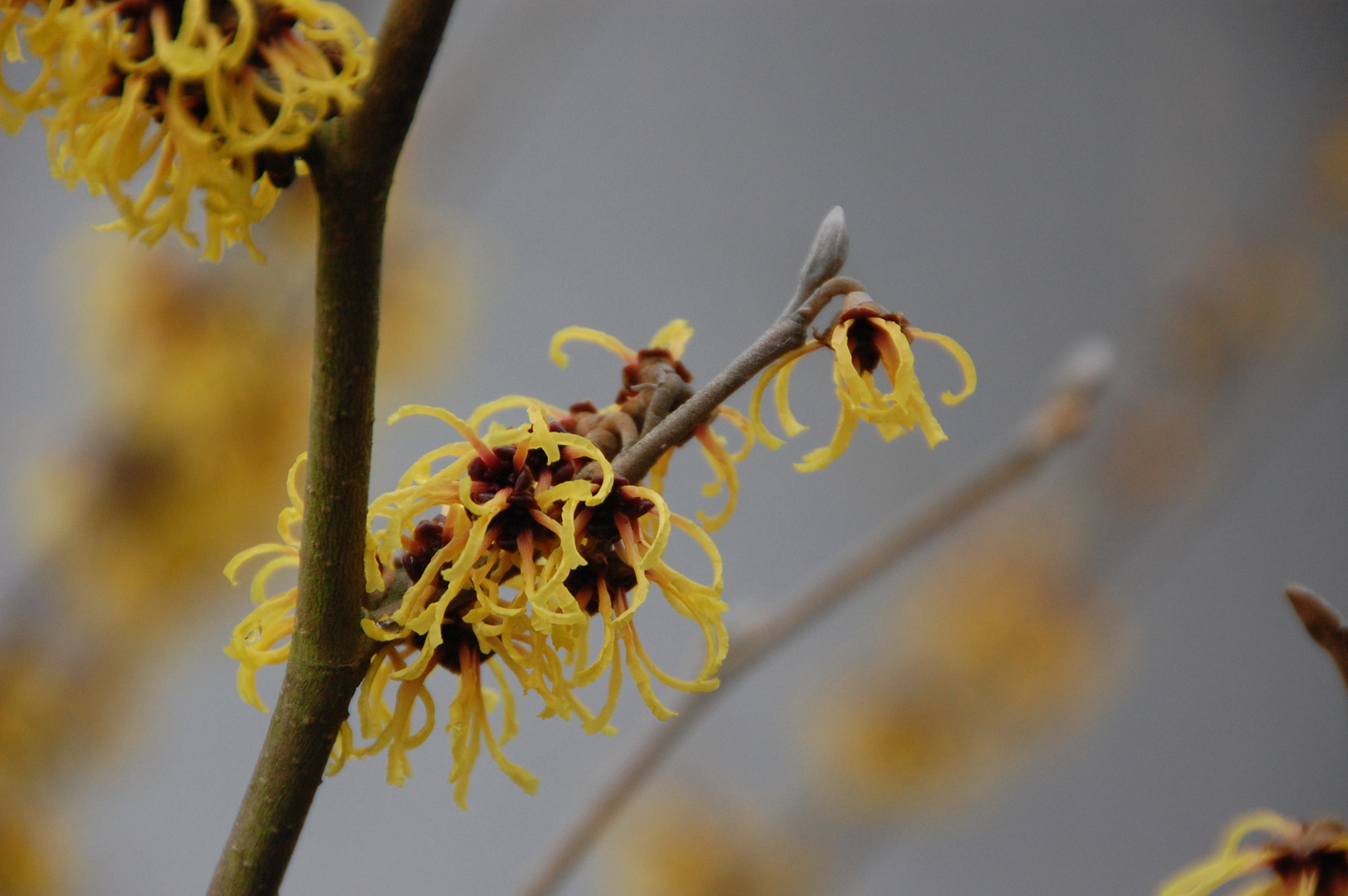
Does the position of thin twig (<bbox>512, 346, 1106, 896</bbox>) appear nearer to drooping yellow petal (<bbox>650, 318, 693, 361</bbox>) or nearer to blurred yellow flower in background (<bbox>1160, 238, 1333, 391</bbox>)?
drooping yellow petal (<bbox>650, 318, 693, 361</bbox>)

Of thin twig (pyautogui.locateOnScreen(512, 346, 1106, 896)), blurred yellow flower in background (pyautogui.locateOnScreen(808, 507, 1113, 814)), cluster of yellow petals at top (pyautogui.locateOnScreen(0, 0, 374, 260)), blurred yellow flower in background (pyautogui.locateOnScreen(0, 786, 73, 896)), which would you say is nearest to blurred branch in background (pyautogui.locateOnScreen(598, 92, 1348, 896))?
blurred yellow flower in background (pyautogui.locateOnScreen(808, 507, 1113, 814))

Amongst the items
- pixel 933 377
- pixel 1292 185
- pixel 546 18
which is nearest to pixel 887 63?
pixel 933 377

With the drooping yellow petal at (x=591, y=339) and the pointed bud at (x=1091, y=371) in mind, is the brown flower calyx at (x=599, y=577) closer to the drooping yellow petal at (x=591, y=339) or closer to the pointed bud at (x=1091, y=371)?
the drooping yellow petal at (x=591, y=339)

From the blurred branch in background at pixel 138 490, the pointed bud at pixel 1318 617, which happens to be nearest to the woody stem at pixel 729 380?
the pointed bud at pixel 1318 617

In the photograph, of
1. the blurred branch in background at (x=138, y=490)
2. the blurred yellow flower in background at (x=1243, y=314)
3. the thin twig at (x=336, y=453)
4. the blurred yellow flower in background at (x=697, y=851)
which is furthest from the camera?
the blurred yellow flower in background at (x=1243, y=314)

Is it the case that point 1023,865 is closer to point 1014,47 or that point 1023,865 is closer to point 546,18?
point 1014,47

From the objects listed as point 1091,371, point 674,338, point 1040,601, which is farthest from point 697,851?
point 674,338

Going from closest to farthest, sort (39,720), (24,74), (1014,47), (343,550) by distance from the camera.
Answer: (343,550), (39,720), (24,74), (1014,47)
